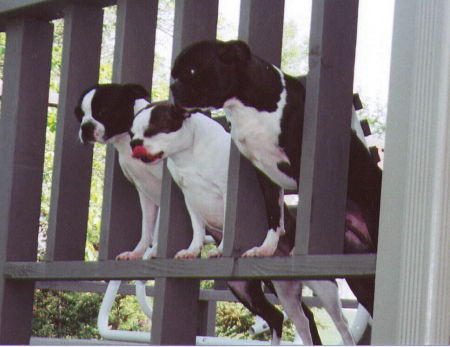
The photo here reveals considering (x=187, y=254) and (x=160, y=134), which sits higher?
(x=160, y=134)

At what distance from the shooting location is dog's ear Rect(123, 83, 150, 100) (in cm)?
165

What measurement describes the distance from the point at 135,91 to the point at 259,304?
446mm

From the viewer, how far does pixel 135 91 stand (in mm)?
1663

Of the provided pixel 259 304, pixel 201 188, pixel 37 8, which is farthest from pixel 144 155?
pixel 37 8

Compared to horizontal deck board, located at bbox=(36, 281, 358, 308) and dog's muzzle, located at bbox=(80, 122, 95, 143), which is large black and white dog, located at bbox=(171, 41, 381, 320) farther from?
horizontal deck board, located at bbox=(36, 281, 358, 308)

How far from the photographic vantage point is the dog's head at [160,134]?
1550 millimetres

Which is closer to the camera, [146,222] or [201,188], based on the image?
[201,188]

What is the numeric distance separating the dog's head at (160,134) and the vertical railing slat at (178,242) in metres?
0.05

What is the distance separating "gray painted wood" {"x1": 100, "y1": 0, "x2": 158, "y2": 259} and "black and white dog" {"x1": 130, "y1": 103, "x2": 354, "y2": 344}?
133 millimetres

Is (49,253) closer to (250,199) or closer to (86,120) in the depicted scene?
(86,120)

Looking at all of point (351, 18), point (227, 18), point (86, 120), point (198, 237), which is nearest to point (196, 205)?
point (198, 237)

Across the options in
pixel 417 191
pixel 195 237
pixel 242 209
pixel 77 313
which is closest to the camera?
pixel 417 191

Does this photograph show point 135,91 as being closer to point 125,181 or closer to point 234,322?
point 125,181

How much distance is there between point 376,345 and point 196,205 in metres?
0.58
